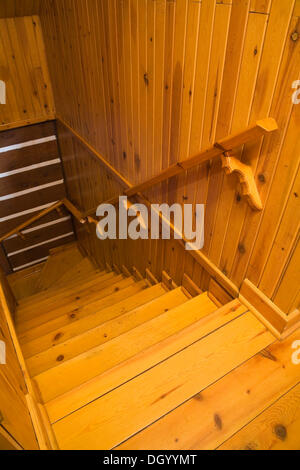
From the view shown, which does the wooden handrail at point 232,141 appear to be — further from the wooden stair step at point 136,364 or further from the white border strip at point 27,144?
the white border strip at point 27,144

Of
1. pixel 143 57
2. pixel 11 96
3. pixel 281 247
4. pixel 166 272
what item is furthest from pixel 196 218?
pixel 11 96

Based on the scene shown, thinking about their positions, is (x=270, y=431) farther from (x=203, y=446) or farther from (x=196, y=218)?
(x=196, y=218)

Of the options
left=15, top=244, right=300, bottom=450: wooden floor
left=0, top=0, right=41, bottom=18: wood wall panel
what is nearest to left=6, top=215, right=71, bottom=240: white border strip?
left=0, top=0, right=41, bottom=18: wood wall panel

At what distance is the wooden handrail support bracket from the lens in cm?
146

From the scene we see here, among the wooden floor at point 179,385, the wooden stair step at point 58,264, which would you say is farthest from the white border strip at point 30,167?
the wooden floor at point 179,385

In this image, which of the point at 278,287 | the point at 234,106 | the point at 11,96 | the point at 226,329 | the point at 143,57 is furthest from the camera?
the point at 11,96

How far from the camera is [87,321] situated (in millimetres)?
2414

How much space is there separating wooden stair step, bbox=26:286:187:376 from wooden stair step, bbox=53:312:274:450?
49cm

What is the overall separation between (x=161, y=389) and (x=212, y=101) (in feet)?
4.51

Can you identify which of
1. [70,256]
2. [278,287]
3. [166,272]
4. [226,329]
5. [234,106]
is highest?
[234,106]

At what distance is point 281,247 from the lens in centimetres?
149

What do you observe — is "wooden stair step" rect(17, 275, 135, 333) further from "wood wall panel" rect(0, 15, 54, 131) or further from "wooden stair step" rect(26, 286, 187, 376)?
"wood wall panel" rect(0, 15, 54, 131)
